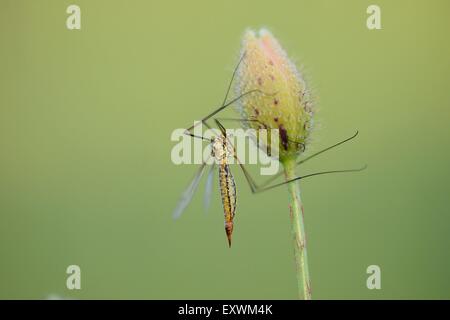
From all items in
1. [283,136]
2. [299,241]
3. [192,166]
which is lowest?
[299,241]

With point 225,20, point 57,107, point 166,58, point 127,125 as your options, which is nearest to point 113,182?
point 127,125

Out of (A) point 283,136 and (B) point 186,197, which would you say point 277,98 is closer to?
(A) point 283,136

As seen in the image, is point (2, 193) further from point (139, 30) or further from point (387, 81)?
point (387, 81)

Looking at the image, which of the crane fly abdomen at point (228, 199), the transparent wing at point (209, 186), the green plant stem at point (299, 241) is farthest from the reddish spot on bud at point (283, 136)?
the transparent wing at point (209, 186)

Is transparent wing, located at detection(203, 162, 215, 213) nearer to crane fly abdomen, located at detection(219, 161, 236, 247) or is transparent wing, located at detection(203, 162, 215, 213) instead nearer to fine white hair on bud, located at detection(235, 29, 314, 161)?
crane fly abdomen, located at detection(219, 161, 236, 247)

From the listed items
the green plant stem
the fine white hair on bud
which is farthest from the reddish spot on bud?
the green plant stem

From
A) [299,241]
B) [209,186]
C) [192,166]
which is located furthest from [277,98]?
[192,166]

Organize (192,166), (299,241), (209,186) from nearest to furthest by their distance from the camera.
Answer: (299,241), (209,186), (192,166)
